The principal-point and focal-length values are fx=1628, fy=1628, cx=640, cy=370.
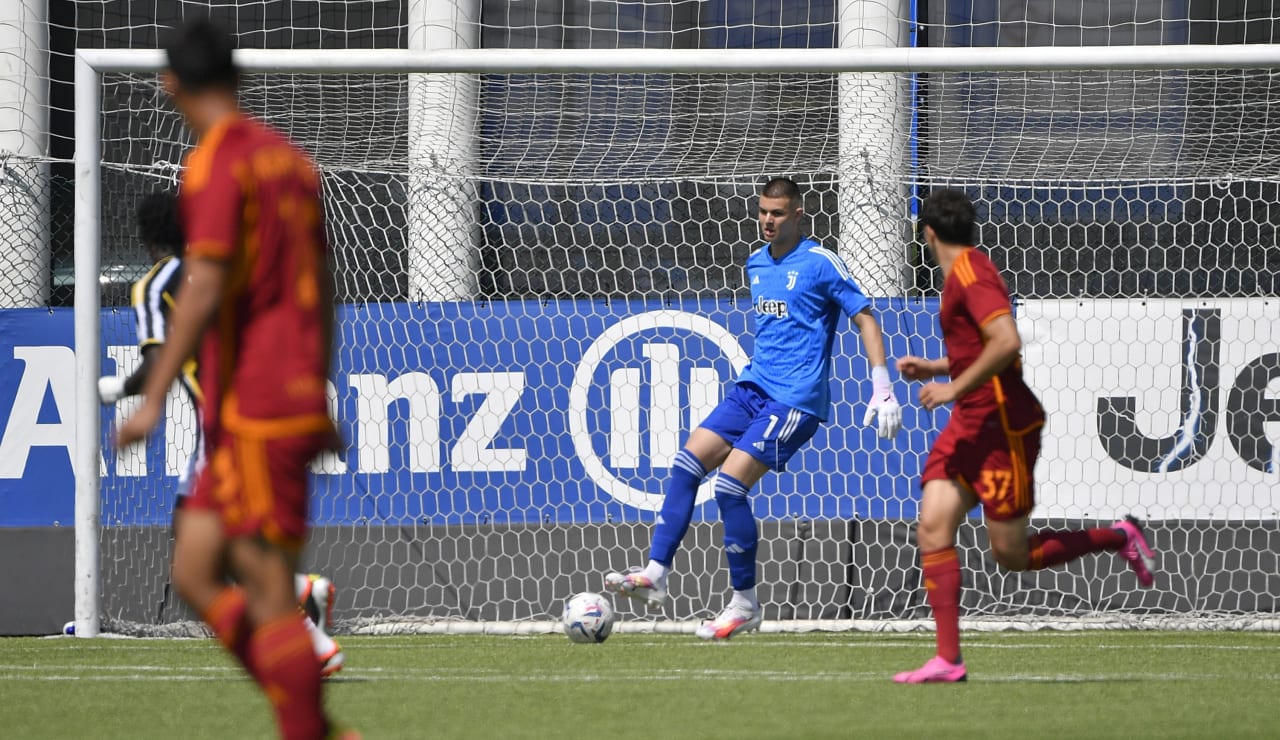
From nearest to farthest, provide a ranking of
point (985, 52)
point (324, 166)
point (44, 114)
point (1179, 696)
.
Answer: point (1179, 696)
point (985, 52)
point (324, 166)
point (44, 114)

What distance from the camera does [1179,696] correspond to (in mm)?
5668

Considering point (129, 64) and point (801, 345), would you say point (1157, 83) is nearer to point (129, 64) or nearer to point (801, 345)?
point (801, 345)

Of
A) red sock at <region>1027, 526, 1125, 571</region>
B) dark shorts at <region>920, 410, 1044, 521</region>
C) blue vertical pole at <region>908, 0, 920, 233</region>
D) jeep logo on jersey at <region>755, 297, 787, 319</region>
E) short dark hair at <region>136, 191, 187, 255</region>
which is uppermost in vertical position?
blue vertical pole at <region>908, 0, 920, 233</region>

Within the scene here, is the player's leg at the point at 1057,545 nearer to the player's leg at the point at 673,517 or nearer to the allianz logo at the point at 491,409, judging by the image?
the player's leg at the point at 673,517

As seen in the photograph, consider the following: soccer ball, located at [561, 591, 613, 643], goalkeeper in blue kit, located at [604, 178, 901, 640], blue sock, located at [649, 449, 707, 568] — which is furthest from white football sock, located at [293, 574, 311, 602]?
blue sock, located at [649, 449, 707, 568]

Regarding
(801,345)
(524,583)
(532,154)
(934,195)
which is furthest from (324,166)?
(934,195)

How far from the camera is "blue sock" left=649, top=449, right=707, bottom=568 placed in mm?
7311

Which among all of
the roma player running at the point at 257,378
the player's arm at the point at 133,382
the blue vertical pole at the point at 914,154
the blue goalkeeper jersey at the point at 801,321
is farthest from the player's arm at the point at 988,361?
the blue vertical pole at the point at 914,154

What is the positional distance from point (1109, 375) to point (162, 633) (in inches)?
201

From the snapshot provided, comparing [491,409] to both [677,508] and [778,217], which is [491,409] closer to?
[677,508]

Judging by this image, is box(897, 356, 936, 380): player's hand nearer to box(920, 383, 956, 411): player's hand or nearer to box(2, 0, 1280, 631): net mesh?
box(920, 383, 956, 411): player's hand

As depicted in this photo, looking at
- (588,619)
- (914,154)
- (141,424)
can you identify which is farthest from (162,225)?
(914,154)

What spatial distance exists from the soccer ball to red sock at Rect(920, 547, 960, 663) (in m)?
1.85

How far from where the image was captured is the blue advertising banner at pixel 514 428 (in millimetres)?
8680
